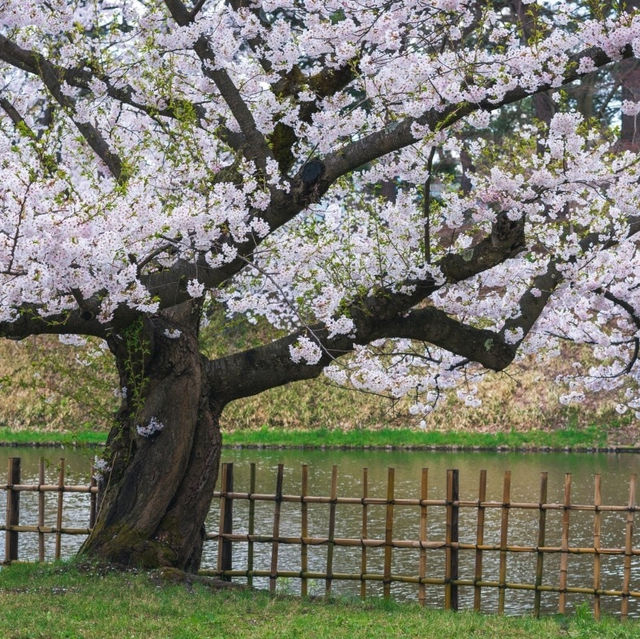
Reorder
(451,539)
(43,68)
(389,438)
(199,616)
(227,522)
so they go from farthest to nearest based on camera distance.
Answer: (389,438)
(227,522)
(451,539)
(43,68)
(199,616)

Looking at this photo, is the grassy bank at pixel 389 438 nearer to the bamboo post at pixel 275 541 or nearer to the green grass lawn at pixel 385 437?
the green grass lawn at pixel 385 437

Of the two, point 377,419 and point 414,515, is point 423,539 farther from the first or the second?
point 377,419

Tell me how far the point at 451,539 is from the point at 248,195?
151 inches

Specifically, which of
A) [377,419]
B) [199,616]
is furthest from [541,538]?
[377,419]

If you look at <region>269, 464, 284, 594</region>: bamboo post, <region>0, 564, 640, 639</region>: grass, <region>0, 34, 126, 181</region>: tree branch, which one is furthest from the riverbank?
<region>0, 34, 126, 181</region>: tree branch

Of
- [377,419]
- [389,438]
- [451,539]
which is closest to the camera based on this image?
[451,539]

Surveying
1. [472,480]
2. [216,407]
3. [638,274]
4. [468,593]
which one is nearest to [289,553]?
[468,593]

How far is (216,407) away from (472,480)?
10057 millimetres

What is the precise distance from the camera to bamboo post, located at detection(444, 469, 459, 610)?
9.73m

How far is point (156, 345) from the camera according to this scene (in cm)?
899

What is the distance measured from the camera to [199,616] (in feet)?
24.5

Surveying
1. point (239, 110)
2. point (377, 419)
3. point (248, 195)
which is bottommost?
point (377, 419)

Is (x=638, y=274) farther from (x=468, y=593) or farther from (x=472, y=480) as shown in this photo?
(x=472, y=480)

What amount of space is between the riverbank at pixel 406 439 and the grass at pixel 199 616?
47.1ft
